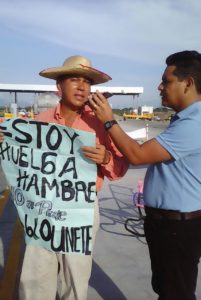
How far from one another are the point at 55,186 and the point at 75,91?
658 mm

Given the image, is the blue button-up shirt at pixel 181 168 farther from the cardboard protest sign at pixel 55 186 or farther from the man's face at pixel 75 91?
the man's face at pixel 75 91

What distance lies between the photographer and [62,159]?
254cm

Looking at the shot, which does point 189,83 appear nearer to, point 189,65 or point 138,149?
point 189,65

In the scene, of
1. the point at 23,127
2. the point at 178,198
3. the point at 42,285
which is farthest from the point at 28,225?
the point at 178,198

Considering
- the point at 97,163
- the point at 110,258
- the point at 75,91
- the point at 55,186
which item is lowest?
the point at 110,258

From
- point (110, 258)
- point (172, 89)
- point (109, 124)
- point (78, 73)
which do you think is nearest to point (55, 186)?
point (109, 124)

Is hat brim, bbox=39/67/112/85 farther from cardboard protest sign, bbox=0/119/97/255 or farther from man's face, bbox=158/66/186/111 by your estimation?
A: man's face, bbox=158/66/186/111

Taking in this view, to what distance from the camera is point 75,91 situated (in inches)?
102

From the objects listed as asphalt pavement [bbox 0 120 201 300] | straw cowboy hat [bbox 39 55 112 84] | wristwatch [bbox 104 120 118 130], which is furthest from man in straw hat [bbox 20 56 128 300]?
asphalt pavement [bbox 0 120 201 300]

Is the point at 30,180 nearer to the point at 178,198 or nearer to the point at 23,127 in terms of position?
the point at 23,127

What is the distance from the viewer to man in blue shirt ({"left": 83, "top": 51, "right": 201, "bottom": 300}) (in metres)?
2.18

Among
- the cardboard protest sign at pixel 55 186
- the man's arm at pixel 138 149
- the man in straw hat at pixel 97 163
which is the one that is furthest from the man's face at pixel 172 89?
the cardboard protest sign at pixel 55 186

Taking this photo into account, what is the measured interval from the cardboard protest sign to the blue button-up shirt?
466 millimetres

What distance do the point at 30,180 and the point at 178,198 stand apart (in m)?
1.00
